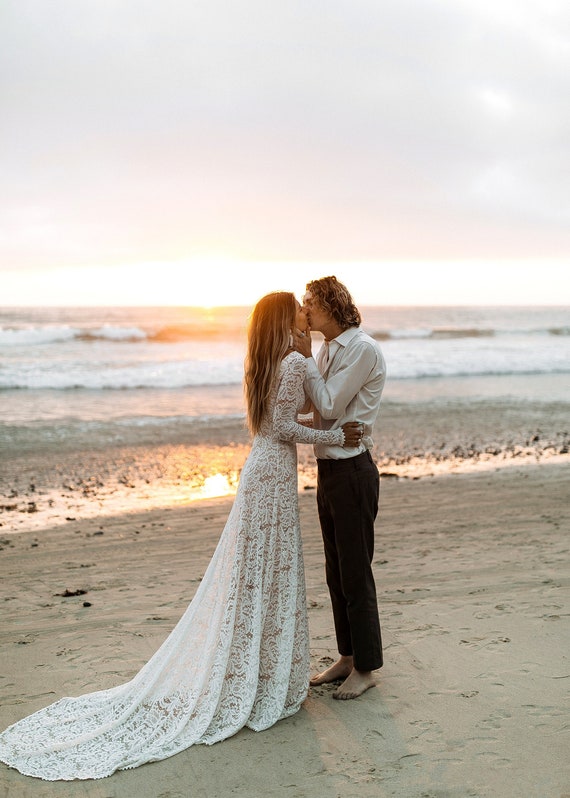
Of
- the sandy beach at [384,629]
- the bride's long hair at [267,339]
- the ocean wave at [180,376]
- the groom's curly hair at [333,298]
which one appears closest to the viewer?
the sandy beach at [384,629]

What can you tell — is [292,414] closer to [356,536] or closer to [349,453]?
[349,453]

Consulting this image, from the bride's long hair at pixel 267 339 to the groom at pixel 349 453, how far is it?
118mm

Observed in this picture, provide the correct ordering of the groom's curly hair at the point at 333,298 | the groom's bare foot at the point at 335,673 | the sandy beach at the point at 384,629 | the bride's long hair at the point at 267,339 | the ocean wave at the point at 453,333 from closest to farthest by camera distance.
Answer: the sandy beach at the point at 384,629
the bride's long hair at the point at 267,339
the groom's curly hair at the point at 333,298
the groom's bare foot at the point at 335,673
the ocean wave at the point at 453,333

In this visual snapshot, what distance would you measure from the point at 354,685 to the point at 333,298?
2.07m

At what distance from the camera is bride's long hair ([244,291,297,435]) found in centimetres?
382

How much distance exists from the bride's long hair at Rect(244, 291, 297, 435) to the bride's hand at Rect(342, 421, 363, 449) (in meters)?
0.45

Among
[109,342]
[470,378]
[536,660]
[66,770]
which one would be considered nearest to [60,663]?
[66,770]

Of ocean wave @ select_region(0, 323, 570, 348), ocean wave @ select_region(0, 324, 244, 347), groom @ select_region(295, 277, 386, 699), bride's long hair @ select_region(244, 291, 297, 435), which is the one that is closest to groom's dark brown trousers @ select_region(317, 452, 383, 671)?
groom @ select_region(295, 277, 386, 699)

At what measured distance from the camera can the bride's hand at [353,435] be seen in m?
3.90

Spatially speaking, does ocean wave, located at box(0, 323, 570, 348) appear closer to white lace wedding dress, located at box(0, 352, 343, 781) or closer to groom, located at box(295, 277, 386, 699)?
groom, located at box(295, 277, 386, 699)

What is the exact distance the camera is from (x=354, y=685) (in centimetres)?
407

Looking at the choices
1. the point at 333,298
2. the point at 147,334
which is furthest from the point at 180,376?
the point at 333,298

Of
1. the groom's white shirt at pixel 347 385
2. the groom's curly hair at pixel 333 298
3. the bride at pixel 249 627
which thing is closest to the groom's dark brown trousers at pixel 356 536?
the groom's white shirt at pixel 347 385

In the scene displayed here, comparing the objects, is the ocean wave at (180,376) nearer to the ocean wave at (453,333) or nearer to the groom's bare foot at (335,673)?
the ocean wave at (453,333)
